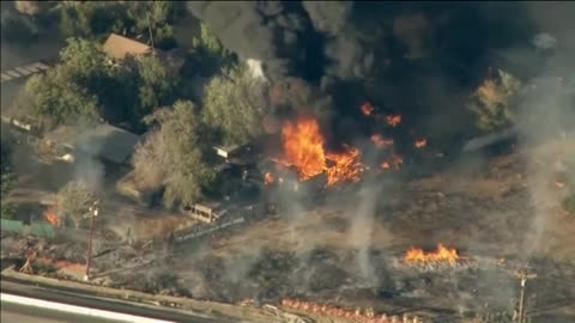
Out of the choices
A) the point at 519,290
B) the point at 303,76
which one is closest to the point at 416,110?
the point at 303,76

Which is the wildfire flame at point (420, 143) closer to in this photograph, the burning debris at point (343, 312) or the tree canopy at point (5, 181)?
the burning debris at point (343, 312)

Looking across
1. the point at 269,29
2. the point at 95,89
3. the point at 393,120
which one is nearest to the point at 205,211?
the point at 269,29

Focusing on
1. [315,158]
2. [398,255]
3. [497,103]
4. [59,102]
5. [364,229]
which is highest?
[497,103]

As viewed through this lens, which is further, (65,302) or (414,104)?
(414,104)

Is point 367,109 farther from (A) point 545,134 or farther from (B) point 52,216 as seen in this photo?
(B) point 52,216

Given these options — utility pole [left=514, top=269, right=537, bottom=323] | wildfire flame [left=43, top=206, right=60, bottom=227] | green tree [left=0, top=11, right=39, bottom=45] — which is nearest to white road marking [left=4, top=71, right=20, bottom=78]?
green tree [left=0, top=11, right=39, bottom=45]

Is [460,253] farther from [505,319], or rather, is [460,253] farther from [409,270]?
[505,319]

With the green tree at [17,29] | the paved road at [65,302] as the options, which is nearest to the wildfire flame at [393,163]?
the paved road at [65,302]

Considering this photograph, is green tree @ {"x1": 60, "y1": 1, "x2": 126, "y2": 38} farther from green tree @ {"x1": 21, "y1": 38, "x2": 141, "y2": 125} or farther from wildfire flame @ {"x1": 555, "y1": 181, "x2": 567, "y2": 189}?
wildfire flame @ {"x1": 555, "y1": 181, "x2": 567, "y2": 189}
